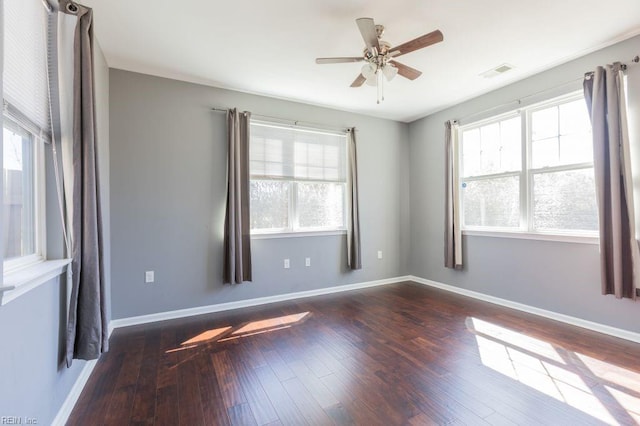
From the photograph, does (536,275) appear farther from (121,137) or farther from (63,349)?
(121,137)

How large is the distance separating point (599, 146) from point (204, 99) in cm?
420

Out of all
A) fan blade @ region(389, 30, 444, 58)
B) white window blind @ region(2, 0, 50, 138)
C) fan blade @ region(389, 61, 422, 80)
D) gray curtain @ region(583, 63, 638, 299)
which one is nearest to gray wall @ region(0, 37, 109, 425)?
white window blind @ region(2, 0, 50, 138)

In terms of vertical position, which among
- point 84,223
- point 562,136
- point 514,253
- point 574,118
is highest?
point 574,118

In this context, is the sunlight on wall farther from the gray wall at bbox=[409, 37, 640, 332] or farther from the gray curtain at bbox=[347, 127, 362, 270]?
the gray curtain at bbox=[347, 127, 362, 270]

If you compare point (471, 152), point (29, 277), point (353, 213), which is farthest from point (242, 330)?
point (471, 152)

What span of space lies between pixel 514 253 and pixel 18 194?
4550 mm

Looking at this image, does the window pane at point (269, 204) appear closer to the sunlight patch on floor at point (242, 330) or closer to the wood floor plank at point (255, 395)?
the sunlight patch on floor at point (242, 330)

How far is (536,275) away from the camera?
334 centimetres

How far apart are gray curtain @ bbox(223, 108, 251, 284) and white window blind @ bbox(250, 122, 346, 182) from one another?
7.3 inches

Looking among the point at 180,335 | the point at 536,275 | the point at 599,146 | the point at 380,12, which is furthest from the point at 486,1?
the point at 180,335

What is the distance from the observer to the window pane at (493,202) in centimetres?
365

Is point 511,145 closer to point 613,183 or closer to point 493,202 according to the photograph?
point 493,202

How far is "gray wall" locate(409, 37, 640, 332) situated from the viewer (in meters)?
2.86

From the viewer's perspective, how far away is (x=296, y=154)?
411 centimetres
